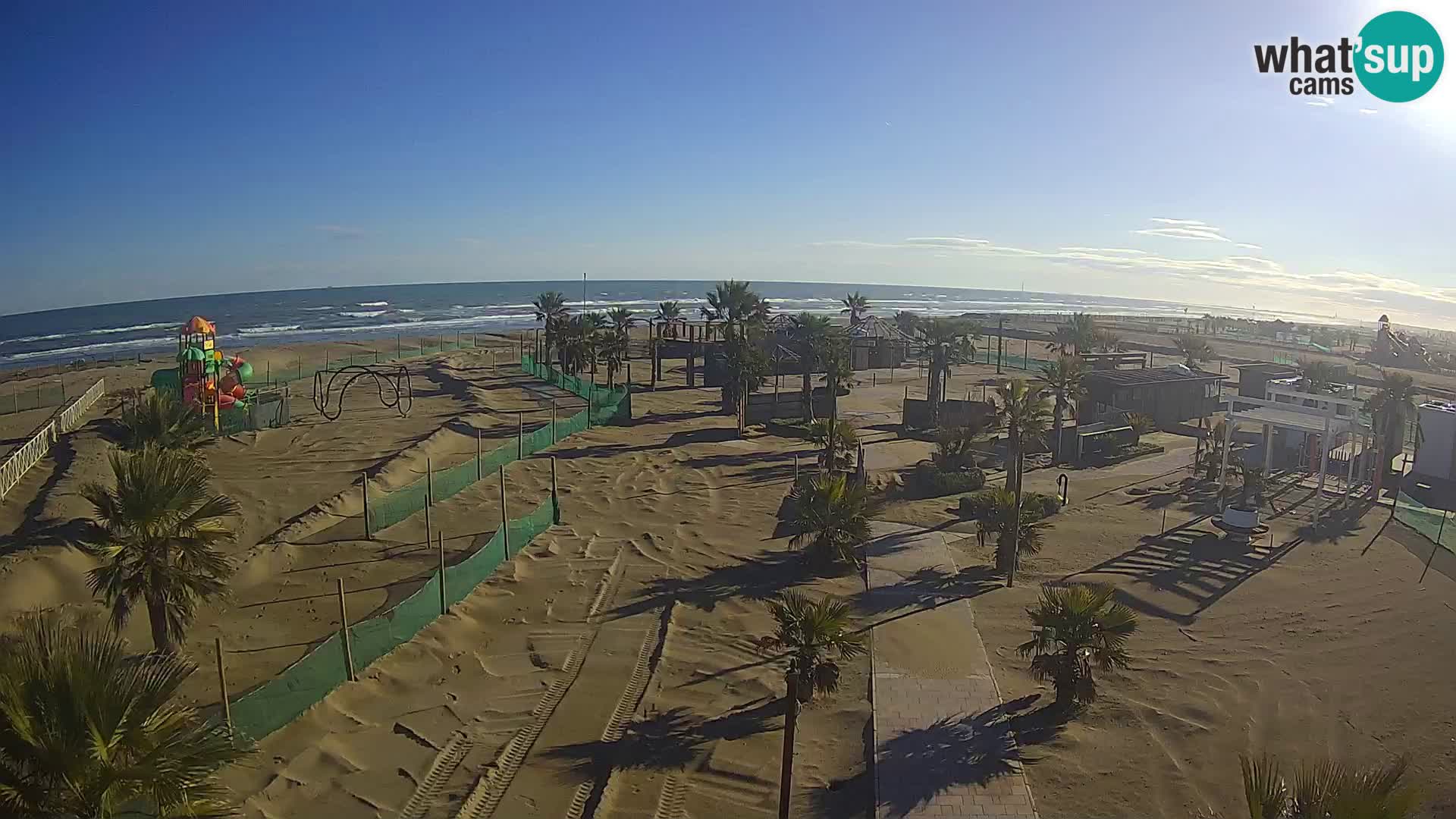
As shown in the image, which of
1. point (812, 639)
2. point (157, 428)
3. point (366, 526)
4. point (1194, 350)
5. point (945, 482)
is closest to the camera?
point (812, 639)

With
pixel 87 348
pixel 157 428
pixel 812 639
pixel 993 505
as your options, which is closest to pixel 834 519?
pixel 993 505

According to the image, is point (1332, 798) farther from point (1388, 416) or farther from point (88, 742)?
point (1388, 416)

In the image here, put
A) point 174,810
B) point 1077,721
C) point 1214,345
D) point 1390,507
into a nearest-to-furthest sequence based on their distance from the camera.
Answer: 1. point 174,810
2. point 1077,721
3. point 1390,507
4. point 1214,345

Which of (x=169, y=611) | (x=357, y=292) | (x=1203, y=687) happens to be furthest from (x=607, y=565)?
(x=357, y=292)

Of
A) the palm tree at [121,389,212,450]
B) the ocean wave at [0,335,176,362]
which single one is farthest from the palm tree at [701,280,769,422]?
the ocean wave at [0,335,176,362]

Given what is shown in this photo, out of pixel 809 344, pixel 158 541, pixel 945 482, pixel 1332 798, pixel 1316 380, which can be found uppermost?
pixel 809 344

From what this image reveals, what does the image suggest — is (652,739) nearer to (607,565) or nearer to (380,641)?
(380,641)

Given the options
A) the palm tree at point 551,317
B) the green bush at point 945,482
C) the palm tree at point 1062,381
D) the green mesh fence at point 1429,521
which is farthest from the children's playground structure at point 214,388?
the green mesh fence at point 1429,521

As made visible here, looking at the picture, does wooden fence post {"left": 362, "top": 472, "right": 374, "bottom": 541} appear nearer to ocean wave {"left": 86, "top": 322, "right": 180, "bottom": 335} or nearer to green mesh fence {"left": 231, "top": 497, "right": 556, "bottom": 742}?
green mesh fence {"left": 231, "top": 497, "right": 556, "bottom": 742}
